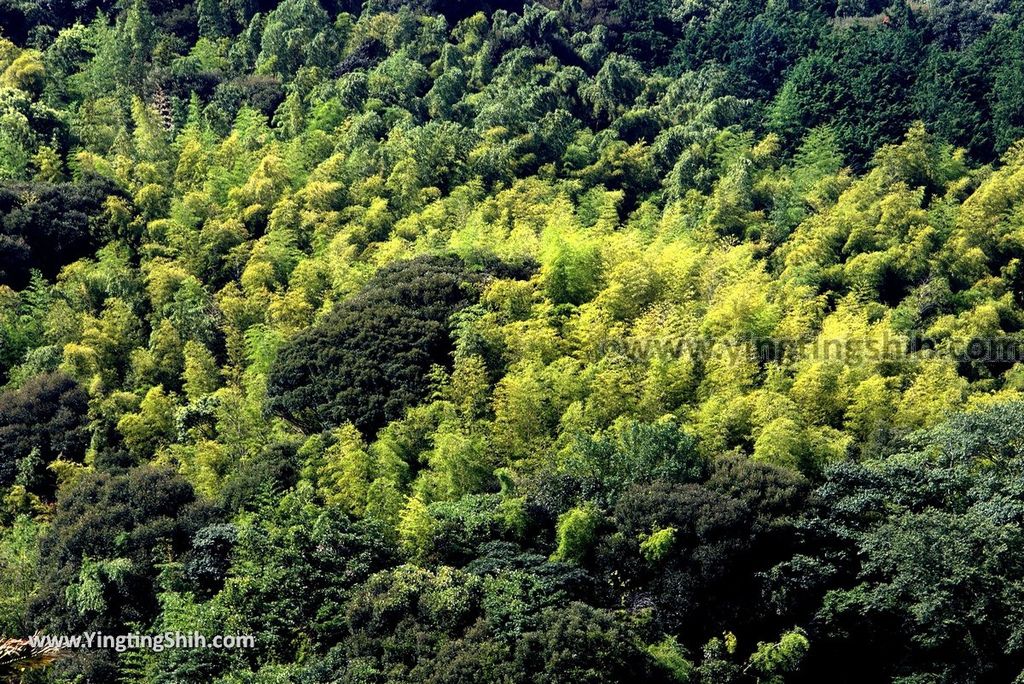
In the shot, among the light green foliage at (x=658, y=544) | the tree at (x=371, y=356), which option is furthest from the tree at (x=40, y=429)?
the light green foliage at (x=658, y=544)

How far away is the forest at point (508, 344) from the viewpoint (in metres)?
24.7

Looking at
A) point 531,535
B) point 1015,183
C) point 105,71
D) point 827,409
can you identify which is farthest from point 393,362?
point 105,71

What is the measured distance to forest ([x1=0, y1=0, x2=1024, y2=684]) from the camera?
81.0ft

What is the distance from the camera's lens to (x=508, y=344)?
32219mm

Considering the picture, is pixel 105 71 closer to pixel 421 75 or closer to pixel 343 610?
pixel 421 75

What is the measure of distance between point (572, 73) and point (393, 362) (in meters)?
21.4

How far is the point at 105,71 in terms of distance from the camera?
5262cm

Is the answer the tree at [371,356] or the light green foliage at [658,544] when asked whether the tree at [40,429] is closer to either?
the tree at [371,356]


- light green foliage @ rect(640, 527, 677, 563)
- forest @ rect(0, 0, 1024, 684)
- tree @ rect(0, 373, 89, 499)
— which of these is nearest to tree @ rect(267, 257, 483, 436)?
forest @ rect(0, 0, 1024, 684)

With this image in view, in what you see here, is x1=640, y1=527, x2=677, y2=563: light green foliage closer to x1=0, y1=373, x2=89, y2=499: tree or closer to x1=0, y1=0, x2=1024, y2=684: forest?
x1=0, y1=0, x2=1024, y2=684: forest

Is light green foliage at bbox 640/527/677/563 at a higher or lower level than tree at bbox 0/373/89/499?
higher

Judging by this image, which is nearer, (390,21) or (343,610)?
(343,610)

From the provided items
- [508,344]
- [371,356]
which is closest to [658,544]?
[508,344]

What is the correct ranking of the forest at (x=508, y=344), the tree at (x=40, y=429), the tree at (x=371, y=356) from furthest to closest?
the tree at (x=40, y=429) → the tree at (x=371, y=356) → the forest at (x=508, y=344)
